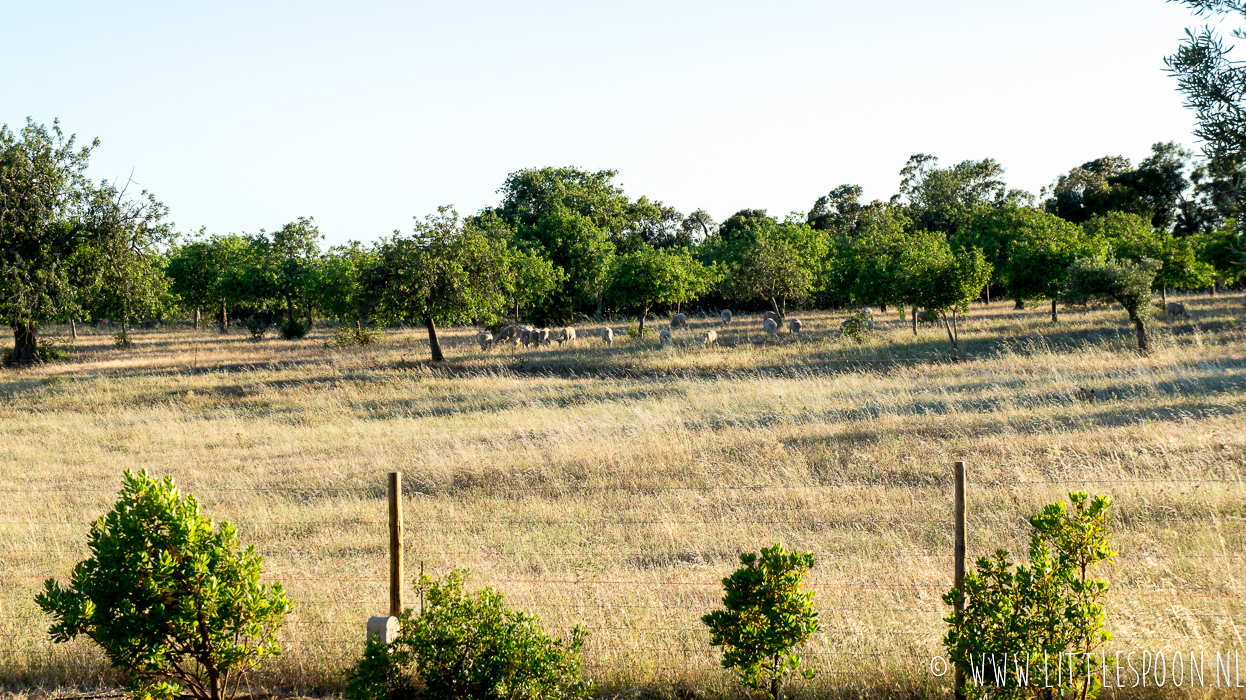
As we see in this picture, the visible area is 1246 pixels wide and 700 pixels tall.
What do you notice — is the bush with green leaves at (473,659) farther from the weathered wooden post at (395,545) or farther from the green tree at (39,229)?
the green tree at (39,229)

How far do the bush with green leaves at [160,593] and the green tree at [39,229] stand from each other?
28.8 m

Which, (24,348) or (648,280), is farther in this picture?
(648,280)

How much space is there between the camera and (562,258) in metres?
52.4

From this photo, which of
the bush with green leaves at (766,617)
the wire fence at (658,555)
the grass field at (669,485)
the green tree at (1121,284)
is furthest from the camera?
the green tree at (1121,284)

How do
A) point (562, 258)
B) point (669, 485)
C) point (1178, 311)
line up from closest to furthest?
point (669, 485)
point (1178, 311)
point (562, 258)

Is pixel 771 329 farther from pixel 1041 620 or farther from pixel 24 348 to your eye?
pixel 24 348

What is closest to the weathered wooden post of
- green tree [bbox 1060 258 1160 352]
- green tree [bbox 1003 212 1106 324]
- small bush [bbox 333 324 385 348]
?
green tree [bbox 1060 258 1160 352]

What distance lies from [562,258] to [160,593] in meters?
48.9

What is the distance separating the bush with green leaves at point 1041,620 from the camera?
3.83 metres

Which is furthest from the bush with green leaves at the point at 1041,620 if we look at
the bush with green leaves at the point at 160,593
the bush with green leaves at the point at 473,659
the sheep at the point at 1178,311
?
the sheep at the point at 1178,311

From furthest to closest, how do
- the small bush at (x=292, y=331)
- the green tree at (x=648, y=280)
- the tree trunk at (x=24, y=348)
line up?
1. the small bush at (x=292, y=331)
2. the green tree at (x=648, y=280)
3. the tree trunk at (x=24, y=348)

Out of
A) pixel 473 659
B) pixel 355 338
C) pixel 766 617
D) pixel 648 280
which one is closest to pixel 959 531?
pixel 766 617

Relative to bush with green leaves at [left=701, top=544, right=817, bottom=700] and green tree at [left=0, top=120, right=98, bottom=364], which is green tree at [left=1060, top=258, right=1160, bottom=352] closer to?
bush with green leaves at [left=701, top=544, right=817, bottom=700]

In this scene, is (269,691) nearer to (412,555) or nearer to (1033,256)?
(412,555)
